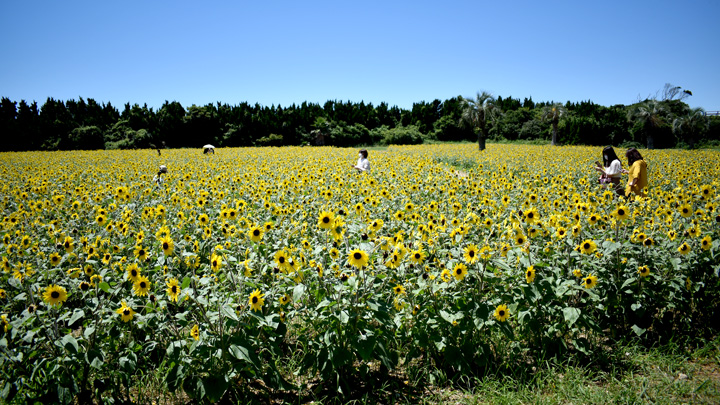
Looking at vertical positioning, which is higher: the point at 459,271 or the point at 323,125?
the point at 323,125

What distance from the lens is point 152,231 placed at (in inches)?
190

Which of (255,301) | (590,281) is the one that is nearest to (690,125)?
(590,281)

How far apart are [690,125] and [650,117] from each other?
3.63 m

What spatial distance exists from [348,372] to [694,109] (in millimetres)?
50369

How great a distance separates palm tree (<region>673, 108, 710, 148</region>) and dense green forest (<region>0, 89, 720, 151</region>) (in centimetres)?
8

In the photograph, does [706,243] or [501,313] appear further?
[706,243]

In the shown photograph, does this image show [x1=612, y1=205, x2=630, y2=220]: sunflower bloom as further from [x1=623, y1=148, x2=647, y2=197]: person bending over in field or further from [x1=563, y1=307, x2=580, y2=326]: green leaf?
[x1=623, y1=148, x2=647, y2=197]: person bending over in field

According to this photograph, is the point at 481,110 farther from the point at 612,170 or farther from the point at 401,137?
the point at 612,170

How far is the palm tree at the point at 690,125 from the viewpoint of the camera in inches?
1476

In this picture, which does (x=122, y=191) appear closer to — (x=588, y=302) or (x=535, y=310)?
(x=535, y=310)

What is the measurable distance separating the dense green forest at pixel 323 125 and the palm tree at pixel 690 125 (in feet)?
0.26

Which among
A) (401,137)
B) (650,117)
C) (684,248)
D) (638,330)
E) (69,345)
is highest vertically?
(650,117)

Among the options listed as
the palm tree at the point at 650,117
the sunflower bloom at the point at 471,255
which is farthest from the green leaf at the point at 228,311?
the palm tree at the point at 650,117

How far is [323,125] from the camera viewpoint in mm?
47688
